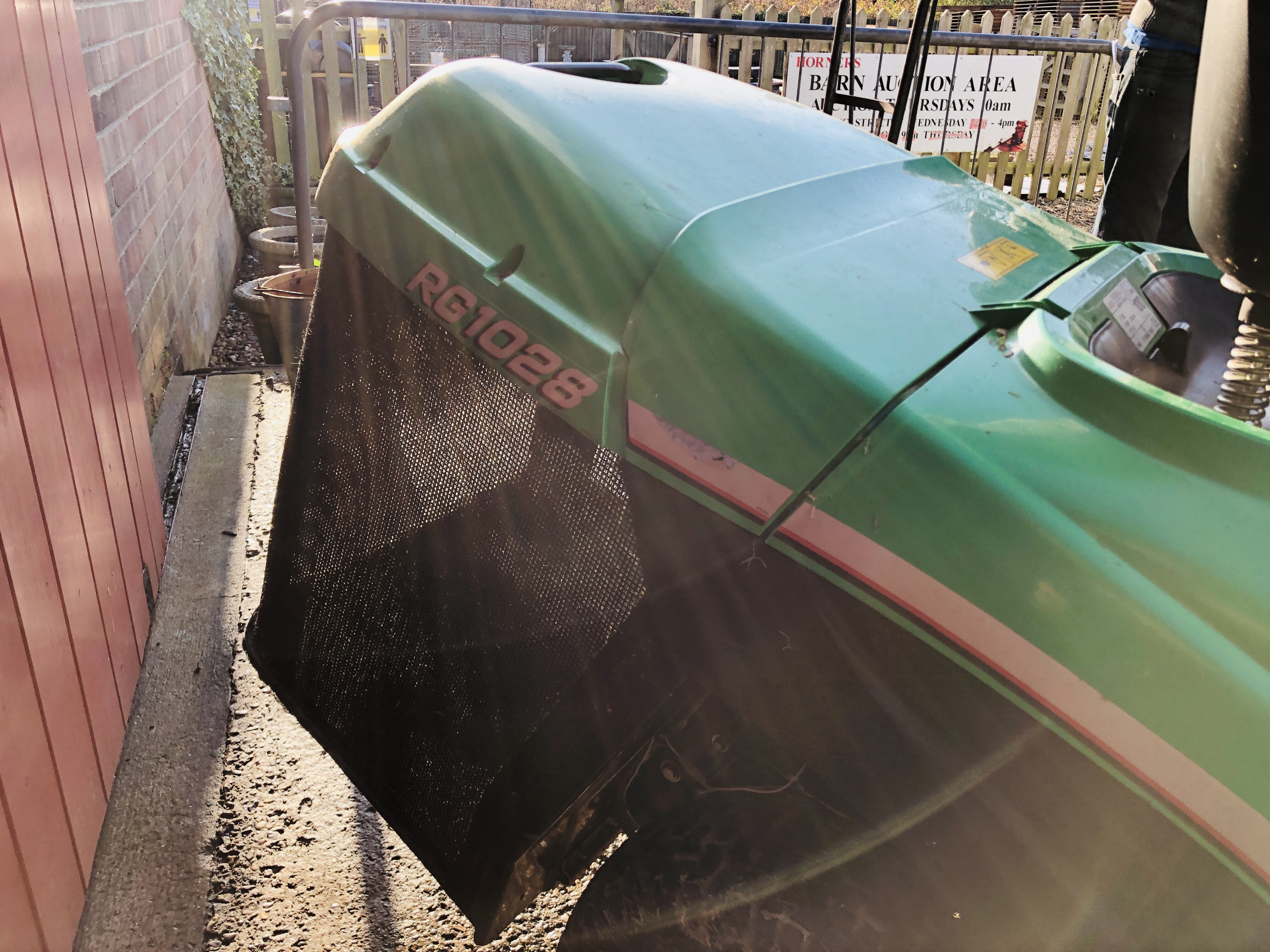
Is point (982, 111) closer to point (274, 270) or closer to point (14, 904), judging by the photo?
point (274, 270)

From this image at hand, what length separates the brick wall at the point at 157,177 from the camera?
9.12 feet

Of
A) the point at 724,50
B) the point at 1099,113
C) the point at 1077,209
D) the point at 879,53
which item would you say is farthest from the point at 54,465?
the point at 1099,113

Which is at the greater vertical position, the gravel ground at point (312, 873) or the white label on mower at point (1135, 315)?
the white label on mower at point (1135, 315)

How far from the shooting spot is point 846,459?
0.89m

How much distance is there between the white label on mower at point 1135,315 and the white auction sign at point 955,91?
5547 millimetres

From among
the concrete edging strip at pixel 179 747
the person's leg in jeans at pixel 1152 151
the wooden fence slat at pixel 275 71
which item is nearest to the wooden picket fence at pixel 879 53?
the wooden fence slat at pixel 275 71

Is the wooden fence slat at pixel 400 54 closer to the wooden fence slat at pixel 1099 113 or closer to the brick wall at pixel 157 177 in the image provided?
the brick wall at pixel 157 177

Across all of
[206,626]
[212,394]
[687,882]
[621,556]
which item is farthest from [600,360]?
[212,394]

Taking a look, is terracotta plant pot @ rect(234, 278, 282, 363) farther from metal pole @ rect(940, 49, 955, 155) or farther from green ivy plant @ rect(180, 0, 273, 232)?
metal pole @ rect(940, 49, 955, 155)

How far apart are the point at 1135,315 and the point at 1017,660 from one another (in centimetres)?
65

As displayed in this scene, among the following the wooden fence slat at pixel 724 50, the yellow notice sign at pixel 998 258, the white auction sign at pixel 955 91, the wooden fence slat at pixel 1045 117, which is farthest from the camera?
the wooden fence slat at pixel 1045 117

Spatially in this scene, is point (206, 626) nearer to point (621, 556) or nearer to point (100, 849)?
point (100, 849)

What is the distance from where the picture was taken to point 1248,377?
3.36ft

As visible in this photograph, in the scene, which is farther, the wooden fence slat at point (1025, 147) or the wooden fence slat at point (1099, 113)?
the wooden fence slat at point (1099, 113)
